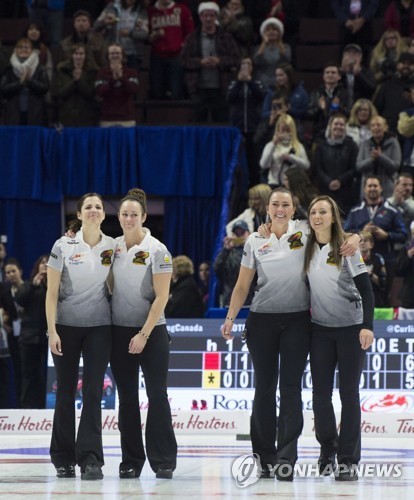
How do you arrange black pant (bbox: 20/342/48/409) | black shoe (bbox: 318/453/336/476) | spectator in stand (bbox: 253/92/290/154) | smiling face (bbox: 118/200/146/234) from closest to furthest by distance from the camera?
1. black shoe (bbox: 318/453/336/476)
2. smiling face (bbox: 118/200/146/234)
3. black pant (bbox: 20/342/48/409)
4. spectator in stand (bbox: 253/92/290/154)

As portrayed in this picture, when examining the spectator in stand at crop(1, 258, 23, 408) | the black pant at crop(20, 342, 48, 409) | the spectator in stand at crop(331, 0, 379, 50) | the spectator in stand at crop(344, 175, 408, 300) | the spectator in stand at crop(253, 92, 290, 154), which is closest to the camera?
the spectator in stand at crop(344, 175, 408, 300)

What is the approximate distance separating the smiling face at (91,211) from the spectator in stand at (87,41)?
911 centimetres

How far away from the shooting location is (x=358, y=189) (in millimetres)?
14383

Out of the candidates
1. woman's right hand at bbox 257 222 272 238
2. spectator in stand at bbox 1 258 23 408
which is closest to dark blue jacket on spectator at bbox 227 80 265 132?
spectator in stand at bbox 1 258 23 408

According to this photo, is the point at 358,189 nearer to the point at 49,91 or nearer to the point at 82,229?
the point at 49,91

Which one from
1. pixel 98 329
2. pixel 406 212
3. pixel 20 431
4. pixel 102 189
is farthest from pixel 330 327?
pixel 102 189

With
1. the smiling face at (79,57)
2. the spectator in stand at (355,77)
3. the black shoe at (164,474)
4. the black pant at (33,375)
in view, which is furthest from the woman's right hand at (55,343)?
the smiling face at (79,57)

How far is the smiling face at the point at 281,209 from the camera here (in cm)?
776

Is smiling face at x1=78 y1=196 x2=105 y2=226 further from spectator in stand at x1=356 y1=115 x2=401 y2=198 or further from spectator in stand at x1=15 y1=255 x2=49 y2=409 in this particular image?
spectator in stand at x1=356 y1=115 x2=401 y2=198

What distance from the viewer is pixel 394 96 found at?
15.2m

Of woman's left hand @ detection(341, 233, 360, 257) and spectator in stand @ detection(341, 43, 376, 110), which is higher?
spectator in stand @ detection(341, 43, 376, 110)

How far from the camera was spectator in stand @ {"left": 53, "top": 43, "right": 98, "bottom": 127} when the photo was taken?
16.4 metres

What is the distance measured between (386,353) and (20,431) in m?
3.75

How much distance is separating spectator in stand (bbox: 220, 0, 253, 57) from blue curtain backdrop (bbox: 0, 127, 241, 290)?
6.05 ft
